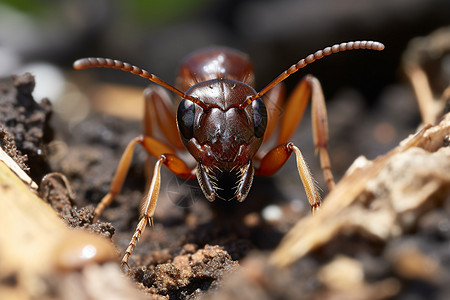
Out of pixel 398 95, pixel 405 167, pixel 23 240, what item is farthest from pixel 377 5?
pixel 23 240

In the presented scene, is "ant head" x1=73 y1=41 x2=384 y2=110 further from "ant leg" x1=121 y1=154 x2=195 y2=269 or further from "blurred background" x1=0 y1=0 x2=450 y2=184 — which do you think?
"blurred background" x1=0 y1=0 x2=450 y2=184

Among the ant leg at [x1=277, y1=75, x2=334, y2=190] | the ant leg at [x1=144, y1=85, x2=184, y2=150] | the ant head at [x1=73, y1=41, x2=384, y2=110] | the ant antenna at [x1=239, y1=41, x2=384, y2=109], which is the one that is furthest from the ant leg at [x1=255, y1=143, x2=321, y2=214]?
the ant leg at [x1=144, y1=85, x2=184, y2=150]

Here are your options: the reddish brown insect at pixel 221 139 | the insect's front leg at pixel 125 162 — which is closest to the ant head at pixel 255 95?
the reddish brown insect at pixel 221 139

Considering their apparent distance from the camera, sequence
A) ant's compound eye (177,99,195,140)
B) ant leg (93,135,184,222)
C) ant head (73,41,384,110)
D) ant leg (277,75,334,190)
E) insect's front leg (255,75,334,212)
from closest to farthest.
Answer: ant head (73,41,384,110), insect's front leg (255,75,334,212), ant's compound eye (177,99,195,140), ant leg (93,135,184,222), ant leg (277,75,334,190)

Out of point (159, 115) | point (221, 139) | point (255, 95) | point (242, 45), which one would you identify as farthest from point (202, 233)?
point (242, 45)

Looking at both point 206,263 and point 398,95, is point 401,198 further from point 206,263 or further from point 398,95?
point 398,95
